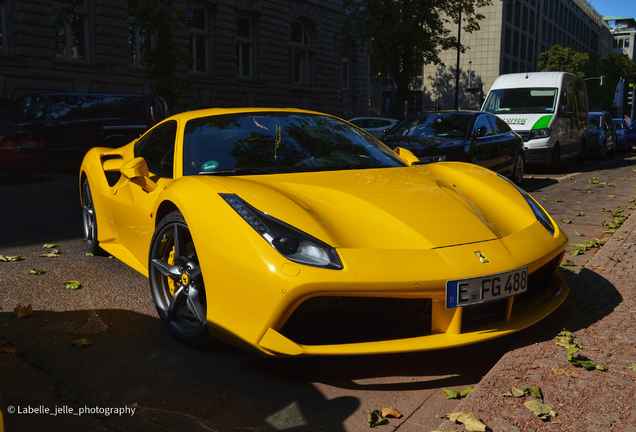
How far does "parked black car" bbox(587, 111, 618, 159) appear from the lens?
767 inches

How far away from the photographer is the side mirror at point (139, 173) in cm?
385

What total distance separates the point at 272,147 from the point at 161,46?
13.3 m

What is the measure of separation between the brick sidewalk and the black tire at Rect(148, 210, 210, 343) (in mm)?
1391

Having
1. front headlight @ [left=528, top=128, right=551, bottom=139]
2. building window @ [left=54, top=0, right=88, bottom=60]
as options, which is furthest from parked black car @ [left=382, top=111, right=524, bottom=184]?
building window @ [left=54, top=0, right=88, bottom=60]

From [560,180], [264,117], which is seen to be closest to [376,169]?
[264,117]

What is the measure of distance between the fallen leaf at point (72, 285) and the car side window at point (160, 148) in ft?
3.30

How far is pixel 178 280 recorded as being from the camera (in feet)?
11.3

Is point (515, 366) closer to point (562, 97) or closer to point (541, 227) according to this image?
point (541, 227)

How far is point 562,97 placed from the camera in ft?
48.7

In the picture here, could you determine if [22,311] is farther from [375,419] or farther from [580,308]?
[580,308]

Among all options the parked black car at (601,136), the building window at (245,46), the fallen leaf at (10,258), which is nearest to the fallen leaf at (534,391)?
the fallen leaf at (10,258)

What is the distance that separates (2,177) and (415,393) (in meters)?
12.0

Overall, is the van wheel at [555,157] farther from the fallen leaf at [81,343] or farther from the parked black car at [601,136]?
the fallen leaf at [81,343]

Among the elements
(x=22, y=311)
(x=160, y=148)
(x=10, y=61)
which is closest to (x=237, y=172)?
(x=160, y=148)
